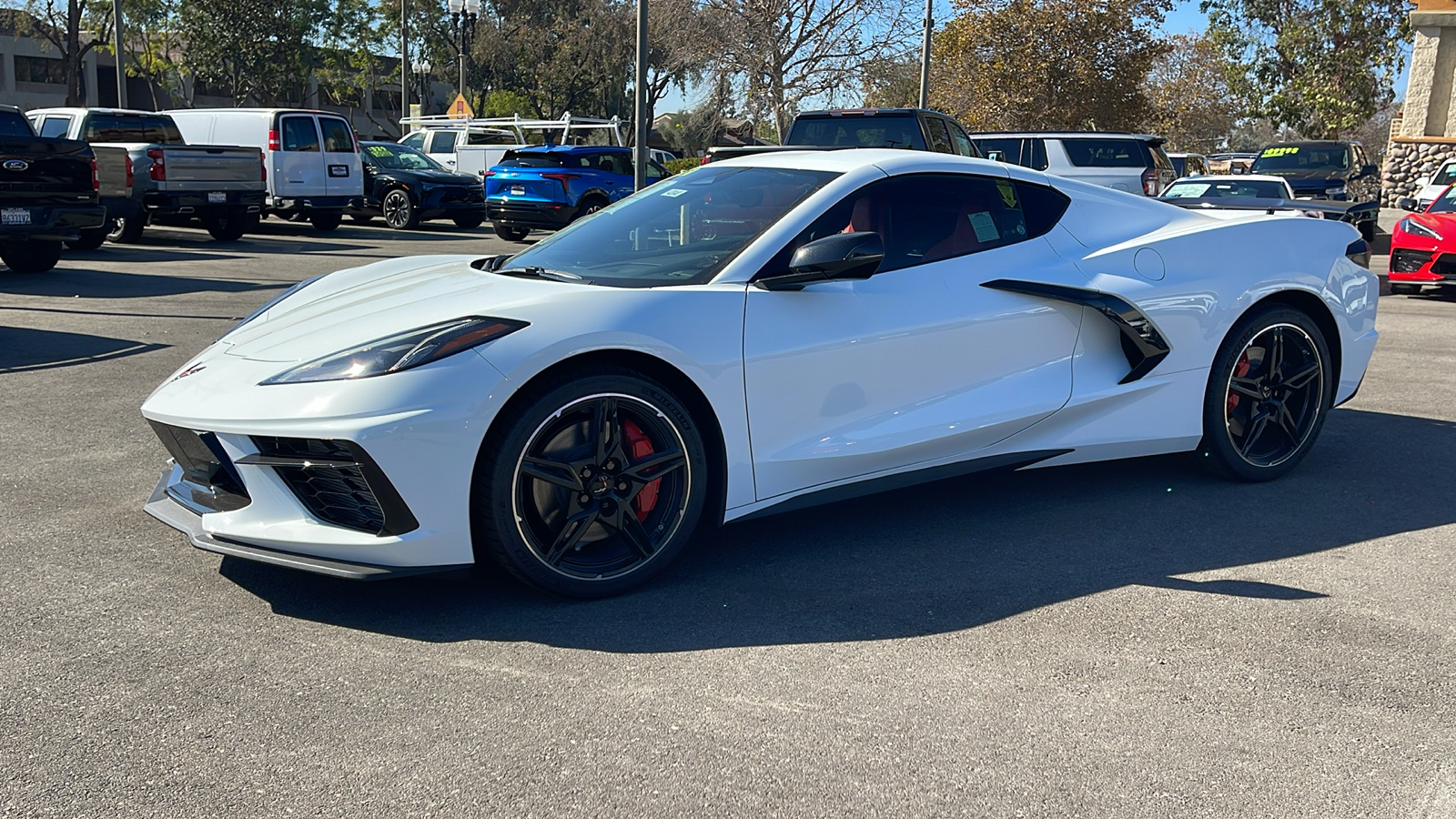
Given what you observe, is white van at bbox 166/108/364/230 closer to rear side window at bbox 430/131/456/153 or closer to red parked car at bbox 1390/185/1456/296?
rear side window at bbox 430/131/456/153

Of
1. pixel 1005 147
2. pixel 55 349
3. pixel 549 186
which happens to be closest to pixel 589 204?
pixel 549 186

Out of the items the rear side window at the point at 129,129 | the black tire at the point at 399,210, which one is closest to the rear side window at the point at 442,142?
the black tire at the point at 399,210

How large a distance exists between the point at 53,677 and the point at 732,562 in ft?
6.97

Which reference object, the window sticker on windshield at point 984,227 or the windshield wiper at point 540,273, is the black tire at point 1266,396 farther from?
the windshield wiper at point 540,273

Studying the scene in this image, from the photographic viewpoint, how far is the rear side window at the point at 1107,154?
19.4 m

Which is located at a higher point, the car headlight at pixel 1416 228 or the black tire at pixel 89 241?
the car headlight at pixel 1416 228

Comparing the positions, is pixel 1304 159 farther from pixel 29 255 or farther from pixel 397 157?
pixel 29 255

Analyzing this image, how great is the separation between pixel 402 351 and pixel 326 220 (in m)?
18.7

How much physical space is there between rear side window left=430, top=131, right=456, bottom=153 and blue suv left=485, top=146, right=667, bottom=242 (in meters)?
8.64

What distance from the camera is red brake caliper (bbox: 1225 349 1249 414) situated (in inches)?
215

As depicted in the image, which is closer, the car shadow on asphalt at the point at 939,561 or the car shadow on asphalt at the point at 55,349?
the car shadow on asphalt at the point at 939,561

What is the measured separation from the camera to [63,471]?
5.43 metres

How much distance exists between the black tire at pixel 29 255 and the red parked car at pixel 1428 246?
48.9 feet

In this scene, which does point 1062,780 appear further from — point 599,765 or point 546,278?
point 546,278
